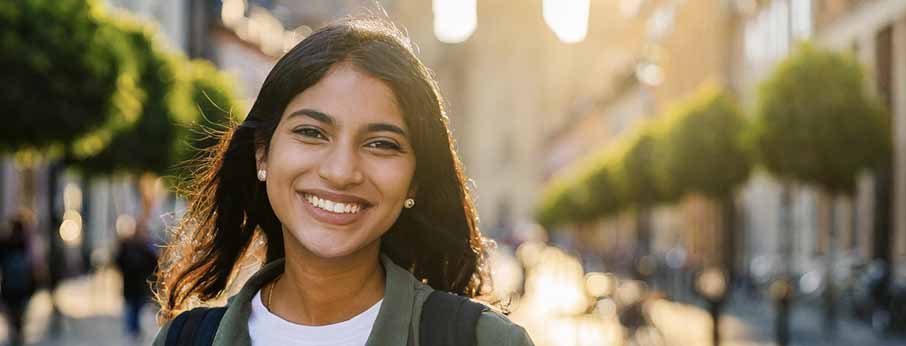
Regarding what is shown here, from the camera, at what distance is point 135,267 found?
17297mm

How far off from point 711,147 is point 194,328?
108 ft

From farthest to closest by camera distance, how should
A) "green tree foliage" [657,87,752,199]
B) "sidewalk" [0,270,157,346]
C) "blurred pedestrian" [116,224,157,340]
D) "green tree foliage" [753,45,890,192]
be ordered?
"green tree foliage" [657,87,752,199] → "green tree foliage" [753,45,890,192] → "sidewalk" [0,270,157,346] → "blurred pedestrian" [116,224,157,340]

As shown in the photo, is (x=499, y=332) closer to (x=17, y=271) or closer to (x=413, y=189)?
(x=413, y=189)

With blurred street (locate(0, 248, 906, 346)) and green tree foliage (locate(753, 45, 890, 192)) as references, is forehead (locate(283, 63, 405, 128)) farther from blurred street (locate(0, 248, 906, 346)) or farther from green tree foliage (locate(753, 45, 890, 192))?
green tree foliage (locate(753, 45, 890, 192))

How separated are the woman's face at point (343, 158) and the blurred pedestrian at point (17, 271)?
42.1 ft

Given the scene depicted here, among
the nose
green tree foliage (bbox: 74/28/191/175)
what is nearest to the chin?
the nose

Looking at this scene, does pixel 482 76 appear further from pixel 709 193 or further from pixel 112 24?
pixel 112 24

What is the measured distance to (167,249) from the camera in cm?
355

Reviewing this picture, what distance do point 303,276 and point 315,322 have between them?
0.31ft

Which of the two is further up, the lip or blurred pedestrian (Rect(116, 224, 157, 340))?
the lip

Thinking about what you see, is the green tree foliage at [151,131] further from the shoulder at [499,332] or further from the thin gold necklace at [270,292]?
the shoulder at [499,332]

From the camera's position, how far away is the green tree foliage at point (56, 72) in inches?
693

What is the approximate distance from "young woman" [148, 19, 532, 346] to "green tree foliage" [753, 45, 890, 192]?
2163 centimetres

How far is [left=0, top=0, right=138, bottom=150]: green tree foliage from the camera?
57.8ft
